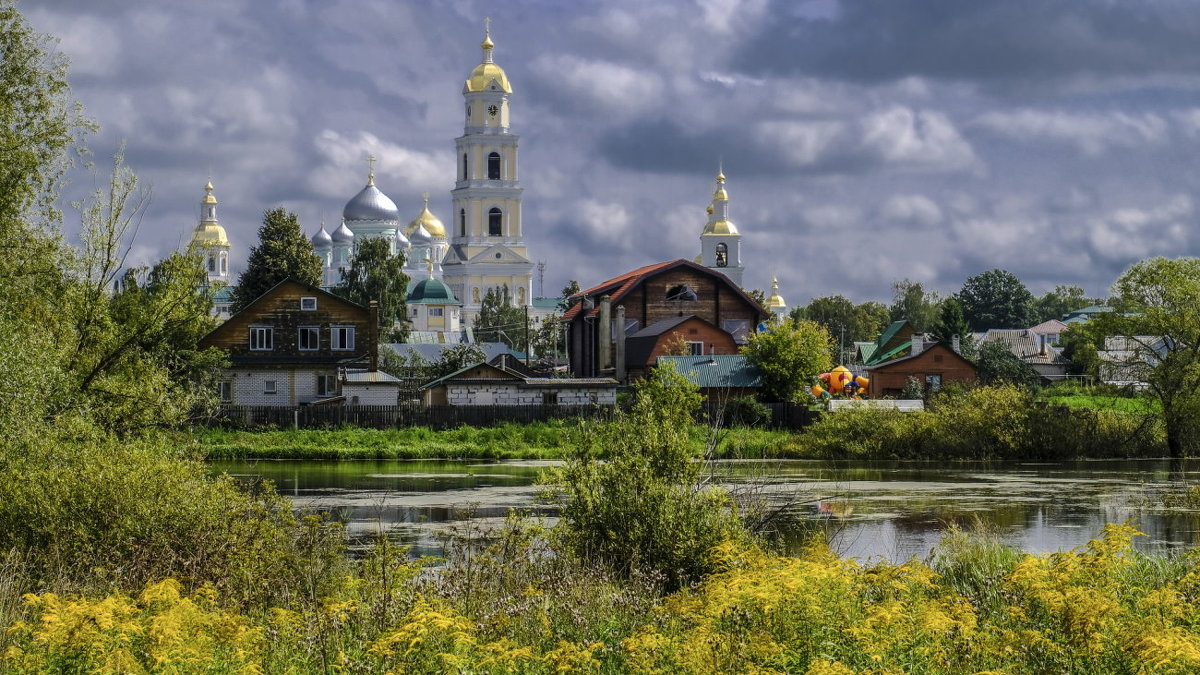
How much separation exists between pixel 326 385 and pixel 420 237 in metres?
99.8

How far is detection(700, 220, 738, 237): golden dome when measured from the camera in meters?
119

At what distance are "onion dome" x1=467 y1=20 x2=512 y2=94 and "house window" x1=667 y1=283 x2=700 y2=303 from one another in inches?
2694

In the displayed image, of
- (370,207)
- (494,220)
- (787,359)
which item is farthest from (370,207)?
(787,359)

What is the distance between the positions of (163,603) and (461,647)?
3.34m

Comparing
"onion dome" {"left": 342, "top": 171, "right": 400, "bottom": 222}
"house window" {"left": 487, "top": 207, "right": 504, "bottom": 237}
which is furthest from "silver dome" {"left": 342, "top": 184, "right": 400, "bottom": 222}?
"house window" {"left": 487, "top": 207, "right": 504, "bottom": 237}

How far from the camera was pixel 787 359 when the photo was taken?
57.3 metres

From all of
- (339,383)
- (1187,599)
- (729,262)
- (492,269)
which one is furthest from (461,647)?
(492,269)

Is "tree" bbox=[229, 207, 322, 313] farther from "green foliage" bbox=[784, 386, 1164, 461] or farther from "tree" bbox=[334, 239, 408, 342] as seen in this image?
"green foliage" bbox=[784, 386, 1164, 461]

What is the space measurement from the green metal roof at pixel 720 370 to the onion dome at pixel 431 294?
75.2 metres

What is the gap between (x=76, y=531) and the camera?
16.0 metres

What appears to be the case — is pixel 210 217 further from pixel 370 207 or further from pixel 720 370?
pixel 720 370

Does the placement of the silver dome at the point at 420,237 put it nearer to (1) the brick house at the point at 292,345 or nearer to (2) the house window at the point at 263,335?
(1) the brick house at the point at 292,345

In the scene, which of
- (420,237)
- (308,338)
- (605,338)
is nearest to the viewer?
(308,338)

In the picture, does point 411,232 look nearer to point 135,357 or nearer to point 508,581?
point 135,357
